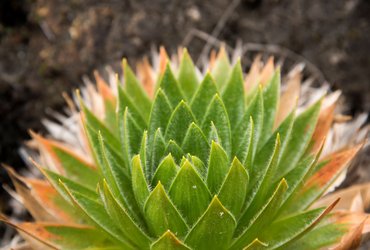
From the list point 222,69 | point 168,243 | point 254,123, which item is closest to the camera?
point 168,243

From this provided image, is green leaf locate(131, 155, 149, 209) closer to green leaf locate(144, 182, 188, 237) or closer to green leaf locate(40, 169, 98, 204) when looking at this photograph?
green leaf locate(144, 182, 188, 237)

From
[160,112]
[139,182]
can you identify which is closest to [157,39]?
[160,112]

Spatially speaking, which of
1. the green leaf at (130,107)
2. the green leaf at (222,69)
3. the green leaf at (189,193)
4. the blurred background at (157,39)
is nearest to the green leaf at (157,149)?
the green leaf at (189,193)

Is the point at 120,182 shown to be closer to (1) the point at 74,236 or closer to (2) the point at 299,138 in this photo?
(1) the point at 74,236

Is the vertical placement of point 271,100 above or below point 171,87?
below

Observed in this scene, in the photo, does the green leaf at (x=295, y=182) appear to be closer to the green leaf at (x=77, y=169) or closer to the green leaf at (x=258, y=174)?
the green leaf at (x=258, y=174)

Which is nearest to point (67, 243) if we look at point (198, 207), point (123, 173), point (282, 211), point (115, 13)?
point (123, 173)

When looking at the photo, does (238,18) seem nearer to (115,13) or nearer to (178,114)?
(115,13)
